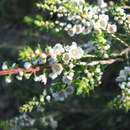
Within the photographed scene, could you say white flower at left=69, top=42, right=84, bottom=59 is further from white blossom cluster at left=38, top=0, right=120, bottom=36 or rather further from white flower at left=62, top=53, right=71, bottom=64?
white blossom cluster at left=38, top=0, right=120, bottom=36

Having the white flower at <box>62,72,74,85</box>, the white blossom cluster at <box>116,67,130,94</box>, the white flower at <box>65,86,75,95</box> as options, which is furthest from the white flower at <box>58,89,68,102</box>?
the white blossom cluster at <box>116,67,130,94</box>

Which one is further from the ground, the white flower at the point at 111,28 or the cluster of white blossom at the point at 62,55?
the white flower at the point at 111,28

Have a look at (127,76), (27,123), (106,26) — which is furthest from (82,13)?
(27,123)

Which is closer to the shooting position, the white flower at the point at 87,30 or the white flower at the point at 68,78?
the white flower at the point at 68,78

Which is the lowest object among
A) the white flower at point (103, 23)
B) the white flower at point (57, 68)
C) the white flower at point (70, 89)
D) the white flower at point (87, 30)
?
the white flower at point (70, 89)

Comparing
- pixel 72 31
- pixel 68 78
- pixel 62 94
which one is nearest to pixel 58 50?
pixel 68 78

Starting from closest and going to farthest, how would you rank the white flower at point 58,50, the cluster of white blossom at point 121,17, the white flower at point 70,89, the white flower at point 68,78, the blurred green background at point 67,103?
the white flower at point 58,50
the white flower at point 68,78
the cluster of white blossom at point 121,17
the white flower at point 70,89
the blurred green background at point 67,103

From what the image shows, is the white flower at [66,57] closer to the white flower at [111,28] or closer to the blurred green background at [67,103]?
the white flower at [111,28]

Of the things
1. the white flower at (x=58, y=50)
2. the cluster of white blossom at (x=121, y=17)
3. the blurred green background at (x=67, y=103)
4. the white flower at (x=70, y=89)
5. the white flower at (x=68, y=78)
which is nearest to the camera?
the white flower at (x=58, y=50)

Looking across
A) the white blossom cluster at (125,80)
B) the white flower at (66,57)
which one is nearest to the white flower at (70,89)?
the white blossom cluster at (125,80)

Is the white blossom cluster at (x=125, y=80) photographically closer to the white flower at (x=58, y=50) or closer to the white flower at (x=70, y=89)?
the white flower at (x=70, y=89)

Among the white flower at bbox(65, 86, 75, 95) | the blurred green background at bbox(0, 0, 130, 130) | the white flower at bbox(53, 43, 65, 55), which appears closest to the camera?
the white flower at bbox(53, 43, 65, 55)

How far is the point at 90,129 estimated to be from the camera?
4.79 meters

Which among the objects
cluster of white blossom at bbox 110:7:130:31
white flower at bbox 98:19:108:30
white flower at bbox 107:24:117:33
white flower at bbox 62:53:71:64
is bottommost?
white flower at bbox 62:53:71:64
